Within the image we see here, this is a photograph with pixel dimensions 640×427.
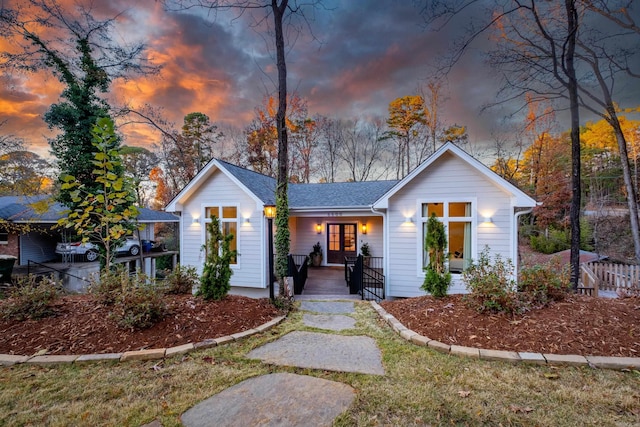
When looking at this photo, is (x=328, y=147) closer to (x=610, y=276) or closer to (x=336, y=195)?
(x=336, y=195)

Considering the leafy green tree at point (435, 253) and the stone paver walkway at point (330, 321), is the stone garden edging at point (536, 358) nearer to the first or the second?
the stone paver walkway at point (330, 321)

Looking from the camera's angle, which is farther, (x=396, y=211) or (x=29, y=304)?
(x=396, y=211)

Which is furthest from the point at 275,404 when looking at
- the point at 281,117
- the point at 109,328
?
the point at 281,117

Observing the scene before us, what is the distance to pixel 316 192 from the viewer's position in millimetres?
11930

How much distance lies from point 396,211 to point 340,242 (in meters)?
5.31

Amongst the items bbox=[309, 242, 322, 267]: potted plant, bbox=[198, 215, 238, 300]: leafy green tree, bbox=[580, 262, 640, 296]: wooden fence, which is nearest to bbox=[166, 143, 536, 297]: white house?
bbox=[309, 242, 322, 267]: potted plant

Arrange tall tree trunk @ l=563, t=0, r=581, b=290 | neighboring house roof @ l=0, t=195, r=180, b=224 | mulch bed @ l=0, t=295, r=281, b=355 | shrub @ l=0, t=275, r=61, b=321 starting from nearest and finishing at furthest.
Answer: mulch bed @ l=0, t=295, r=281, b=355
shrub @ l=0, t=275, r=61, b=321
tall tree trunk @ l=563, t=0, r=581, b=290
neighboring house roof @ l=0, t=195, r=180, b=224

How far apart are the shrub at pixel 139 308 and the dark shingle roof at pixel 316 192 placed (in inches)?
187

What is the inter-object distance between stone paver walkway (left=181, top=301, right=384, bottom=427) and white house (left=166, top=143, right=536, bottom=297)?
13.1 ft

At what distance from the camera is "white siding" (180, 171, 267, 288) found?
861cm

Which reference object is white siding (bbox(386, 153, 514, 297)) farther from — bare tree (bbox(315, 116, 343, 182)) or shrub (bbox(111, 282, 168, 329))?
bare tree (bbox(315, 116, 343, 182))

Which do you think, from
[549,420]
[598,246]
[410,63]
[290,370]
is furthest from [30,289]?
[598,246]

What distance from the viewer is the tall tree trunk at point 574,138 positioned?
7637 mm

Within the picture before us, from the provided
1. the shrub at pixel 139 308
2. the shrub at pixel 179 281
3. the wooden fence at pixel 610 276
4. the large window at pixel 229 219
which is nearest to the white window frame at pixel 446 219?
the wooden fence at pixel 610 276
